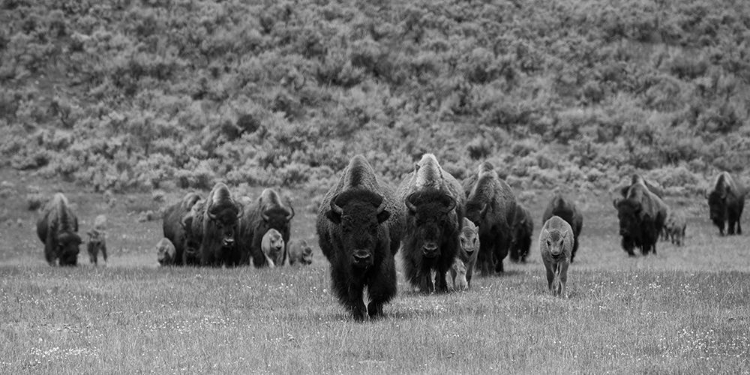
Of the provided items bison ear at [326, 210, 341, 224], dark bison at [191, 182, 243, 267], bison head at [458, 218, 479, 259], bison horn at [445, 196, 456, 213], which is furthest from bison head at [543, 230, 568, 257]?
dark bison at [191, 182, 243, 267]

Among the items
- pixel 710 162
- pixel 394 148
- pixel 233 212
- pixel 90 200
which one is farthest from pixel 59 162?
pixel 710 162

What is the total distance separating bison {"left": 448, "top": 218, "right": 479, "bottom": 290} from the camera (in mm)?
16453

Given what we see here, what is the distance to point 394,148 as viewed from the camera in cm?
4056

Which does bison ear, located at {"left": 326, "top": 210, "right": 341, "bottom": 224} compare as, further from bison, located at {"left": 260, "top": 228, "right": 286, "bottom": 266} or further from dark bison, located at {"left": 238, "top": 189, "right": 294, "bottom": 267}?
dark bison, located at {"left": 238, "top": 189, "right": 294, "bottom": 267}

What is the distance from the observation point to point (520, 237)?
24.0 meters

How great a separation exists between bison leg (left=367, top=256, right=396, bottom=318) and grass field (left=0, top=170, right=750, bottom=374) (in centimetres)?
33

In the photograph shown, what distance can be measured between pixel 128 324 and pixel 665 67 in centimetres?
3906

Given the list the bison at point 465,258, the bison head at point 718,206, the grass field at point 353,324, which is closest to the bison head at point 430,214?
the grass field at point 353,324

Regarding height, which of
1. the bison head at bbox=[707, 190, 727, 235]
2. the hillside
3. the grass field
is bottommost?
the grass field

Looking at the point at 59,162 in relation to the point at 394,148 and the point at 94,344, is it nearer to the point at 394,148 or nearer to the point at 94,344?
the point at 394,148

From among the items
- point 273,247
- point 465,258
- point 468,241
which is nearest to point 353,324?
point 468,241

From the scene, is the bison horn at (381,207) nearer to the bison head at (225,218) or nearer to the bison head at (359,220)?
the bison head at (359,220)

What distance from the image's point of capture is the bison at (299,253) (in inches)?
962

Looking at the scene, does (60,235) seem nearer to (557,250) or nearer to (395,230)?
(395,230)
